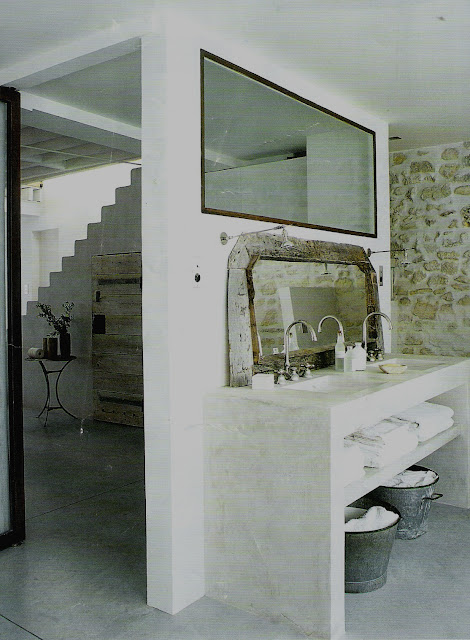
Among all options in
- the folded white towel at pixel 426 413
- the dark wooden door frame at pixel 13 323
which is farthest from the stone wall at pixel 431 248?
the dark wooden door frame at pixel 13 323

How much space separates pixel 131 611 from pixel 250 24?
2.71 m

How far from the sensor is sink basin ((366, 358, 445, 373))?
12.7 ft

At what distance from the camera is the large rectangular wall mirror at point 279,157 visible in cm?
309

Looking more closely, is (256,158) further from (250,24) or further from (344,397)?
(344,397)

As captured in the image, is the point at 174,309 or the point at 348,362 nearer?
the point at 174,309

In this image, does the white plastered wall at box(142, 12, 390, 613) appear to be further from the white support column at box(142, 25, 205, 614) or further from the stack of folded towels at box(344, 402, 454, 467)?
the stack of folded towels at box(344, 402, 454, 467)

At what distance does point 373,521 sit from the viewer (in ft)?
10.1

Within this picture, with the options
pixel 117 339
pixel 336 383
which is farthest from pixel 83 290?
pixel 336 383

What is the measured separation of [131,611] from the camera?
2.80m

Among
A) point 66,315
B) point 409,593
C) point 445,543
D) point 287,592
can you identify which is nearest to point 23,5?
point 287,592

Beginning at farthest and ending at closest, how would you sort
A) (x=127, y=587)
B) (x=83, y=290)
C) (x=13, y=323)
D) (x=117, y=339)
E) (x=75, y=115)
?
(x=83, y=290), (x=117, y=339), (x=75, y=115), (x=13, y=323), (x=127, y=587)

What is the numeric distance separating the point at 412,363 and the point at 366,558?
5.01 feet

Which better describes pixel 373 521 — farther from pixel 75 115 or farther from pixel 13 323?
pixel 75 115

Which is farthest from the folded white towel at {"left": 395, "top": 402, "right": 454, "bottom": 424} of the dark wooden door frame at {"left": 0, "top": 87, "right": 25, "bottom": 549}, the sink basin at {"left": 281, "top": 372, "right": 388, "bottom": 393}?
the dark wooden door frame at {"left": 0, "top": 87, "right": 25, "bottom": 549}
